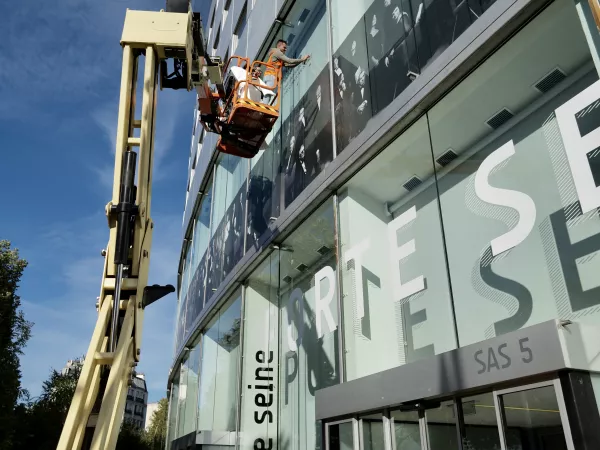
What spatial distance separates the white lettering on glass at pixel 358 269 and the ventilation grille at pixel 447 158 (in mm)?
2022

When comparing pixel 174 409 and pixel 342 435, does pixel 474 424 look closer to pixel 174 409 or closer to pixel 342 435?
pixel 342 435

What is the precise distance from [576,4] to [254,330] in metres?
10.4

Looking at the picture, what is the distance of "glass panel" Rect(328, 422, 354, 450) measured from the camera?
7930mm

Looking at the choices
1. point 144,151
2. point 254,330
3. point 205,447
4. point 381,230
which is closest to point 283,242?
point 254,330

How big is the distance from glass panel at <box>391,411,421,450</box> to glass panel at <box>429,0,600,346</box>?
47.6 inches

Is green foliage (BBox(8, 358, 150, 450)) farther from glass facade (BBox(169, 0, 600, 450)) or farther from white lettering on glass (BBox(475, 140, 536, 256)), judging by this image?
white lettering on glass (BBox(475, 140, 536, 256))

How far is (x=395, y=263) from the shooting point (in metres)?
8.44

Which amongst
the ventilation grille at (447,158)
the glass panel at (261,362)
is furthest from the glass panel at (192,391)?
the ventilation grille at (447,158)

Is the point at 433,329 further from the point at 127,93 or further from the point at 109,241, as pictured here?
the point at 127,93

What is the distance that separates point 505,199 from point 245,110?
6.98 meters

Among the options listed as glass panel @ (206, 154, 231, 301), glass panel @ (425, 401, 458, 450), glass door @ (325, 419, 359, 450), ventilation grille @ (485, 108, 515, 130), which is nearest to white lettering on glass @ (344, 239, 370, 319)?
glass door @ (325, 419, 359, 450)

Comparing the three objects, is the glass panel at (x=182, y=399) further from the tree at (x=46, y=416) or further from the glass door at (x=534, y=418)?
the glass door at (x=534, y=418)

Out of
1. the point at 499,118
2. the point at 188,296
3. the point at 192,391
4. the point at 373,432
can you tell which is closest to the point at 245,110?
the point at 499,118

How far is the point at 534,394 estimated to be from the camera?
17.2ft
